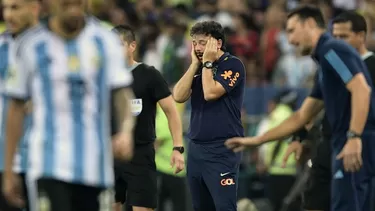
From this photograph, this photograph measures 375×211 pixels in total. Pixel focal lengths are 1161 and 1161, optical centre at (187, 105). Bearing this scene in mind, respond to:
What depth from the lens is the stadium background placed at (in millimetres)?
17578

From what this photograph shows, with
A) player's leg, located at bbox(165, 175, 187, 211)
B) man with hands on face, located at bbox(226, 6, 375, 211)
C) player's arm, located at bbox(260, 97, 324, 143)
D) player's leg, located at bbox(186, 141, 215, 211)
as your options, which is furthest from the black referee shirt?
player's leg, located at bbox(165, 175, 187, 211)

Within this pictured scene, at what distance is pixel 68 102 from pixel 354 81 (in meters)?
2.93

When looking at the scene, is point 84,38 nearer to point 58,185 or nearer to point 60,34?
point 60,34

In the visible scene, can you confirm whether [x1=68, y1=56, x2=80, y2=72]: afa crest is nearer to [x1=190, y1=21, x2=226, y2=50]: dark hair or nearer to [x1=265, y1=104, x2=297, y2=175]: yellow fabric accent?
[x1=190, y1=21, x2=226, y2=50]: dark hair

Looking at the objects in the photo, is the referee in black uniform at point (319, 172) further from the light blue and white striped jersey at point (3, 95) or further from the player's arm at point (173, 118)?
the light blue and white striped jersey at point (3, 95)

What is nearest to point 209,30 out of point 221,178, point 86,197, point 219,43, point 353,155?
point 219,43

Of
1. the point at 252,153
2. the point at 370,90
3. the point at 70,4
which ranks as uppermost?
the point at 70,4

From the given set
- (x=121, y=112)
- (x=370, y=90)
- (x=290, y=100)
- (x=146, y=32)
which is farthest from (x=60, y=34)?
(x=146, y=32)

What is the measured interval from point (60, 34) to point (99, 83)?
1.33ft

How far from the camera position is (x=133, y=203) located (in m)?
10.9

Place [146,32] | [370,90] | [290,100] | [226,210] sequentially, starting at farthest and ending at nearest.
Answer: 1. [146,32]
2. [290,100]
3. [226,210]
4. [370,90]

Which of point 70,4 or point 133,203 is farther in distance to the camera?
point 133,203

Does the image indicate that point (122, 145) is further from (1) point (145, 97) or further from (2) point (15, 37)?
(1) point (145, 97)

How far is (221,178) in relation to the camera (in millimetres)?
10562
